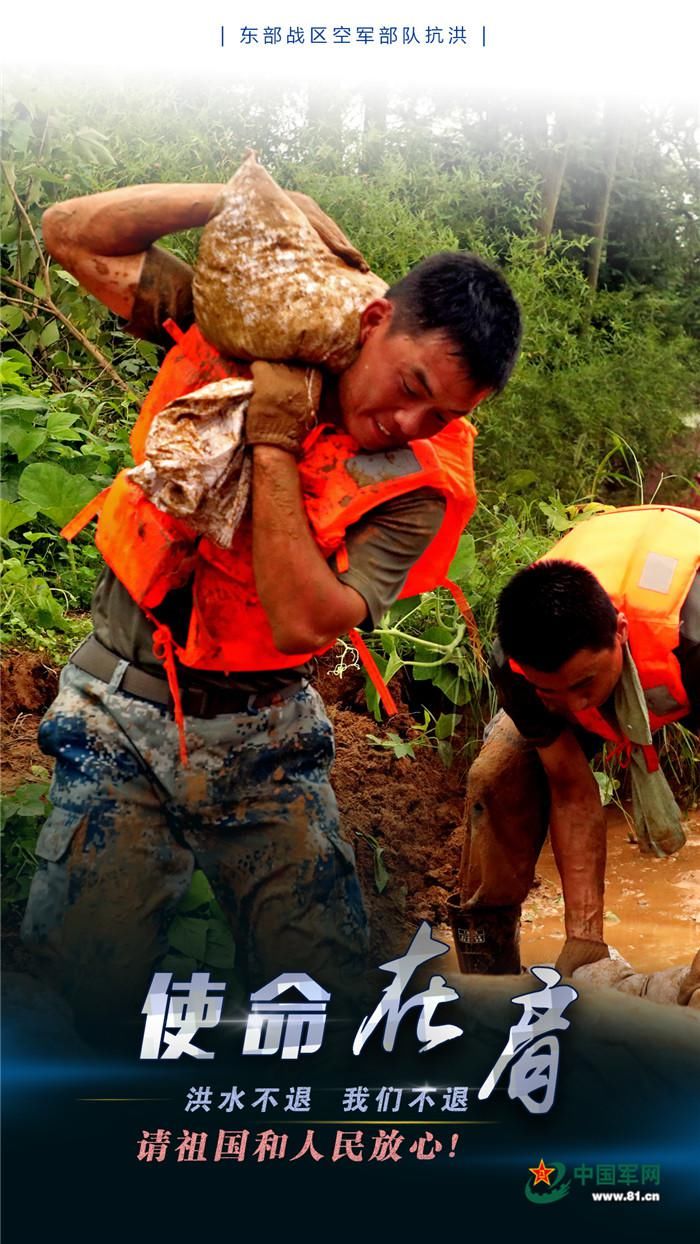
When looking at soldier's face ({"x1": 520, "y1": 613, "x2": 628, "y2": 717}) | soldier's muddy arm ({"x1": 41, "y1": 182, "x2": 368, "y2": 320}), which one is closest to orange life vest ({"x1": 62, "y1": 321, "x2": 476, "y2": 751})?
soldier's muddy arm ({"x1": 41, "y1": 182, "x2": 368, "y2": 320})

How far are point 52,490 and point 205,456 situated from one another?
2.10m

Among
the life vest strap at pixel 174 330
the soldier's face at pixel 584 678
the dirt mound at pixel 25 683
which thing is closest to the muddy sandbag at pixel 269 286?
the life vest strap at pixel 174 330

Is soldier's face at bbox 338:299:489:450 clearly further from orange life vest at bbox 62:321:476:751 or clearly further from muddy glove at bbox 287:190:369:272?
muddy glove at bbox 287:190:369:272

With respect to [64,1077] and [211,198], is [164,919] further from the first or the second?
[211,198]

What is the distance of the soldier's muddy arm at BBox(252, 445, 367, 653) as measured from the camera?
230cm

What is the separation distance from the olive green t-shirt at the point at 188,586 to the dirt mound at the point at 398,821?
6.30ft

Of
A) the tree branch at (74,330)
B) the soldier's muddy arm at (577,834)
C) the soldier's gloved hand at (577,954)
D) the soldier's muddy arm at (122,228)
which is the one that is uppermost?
the tree branch at (74,330)

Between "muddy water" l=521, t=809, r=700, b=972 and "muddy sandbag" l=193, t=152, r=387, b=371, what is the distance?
99.2 inches

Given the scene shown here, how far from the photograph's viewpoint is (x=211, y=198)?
2.42 meters

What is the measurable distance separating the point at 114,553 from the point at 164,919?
705mm

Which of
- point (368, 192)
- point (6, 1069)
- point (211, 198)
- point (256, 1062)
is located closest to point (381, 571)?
point (211, 198)

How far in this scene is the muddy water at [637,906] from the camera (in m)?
4.41

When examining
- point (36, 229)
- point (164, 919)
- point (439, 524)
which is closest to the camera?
point (439, 524)

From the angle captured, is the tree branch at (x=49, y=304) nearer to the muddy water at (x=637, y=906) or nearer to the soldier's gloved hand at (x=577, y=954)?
the muddy water at (x=637, y=906)
